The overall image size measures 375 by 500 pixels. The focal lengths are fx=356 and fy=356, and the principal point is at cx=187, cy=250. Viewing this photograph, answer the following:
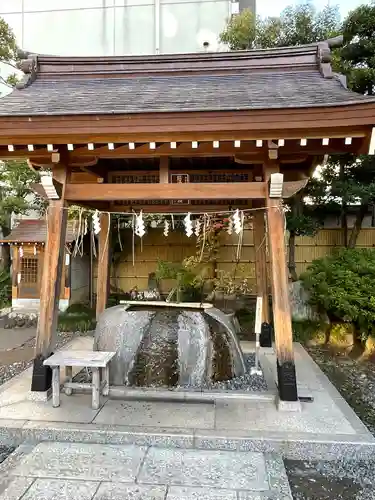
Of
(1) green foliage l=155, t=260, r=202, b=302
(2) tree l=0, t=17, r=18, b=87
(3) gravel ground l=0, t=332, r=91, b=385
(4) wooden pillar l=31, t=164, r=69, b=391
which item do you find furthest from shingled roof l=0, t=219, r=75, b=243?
(4) wooden pillar l=31, t=164, r=69, b=391

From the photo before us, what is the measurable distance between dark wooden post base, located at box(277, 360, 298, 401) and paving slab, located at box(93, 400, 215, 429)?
78 cm

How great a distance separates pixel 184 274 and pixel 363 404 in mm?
5326

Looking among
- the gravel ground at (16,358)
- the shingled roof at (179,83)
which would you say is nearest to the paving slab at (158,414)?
the gravel ground at (16,358)

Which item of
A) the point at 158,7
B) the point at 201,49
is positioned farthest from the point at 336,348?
the point at 158,7

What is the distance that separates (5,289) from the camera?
424 inches

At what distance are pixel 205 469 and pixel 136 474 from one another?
1.84 ft

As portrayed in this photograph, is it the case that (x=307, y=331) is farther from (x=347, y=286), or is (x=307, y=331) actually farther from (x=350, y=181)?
(x=350, y=181)

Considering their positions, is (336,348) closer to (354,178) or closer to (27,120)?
(354,178)

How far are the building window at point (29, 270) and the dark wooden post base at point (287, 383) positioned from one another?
790cm

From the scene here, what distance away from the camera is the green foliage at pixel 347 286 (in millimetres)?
6934

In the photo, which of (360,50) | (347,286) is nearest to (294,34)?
(360,50)

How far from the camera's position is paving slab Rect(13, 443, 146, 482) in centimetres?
282

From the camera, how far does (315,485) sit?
2.88 metres

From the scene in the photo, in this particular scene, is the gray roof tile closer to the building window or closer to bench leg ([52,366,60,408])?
bench leg ([52,366,60,408])
